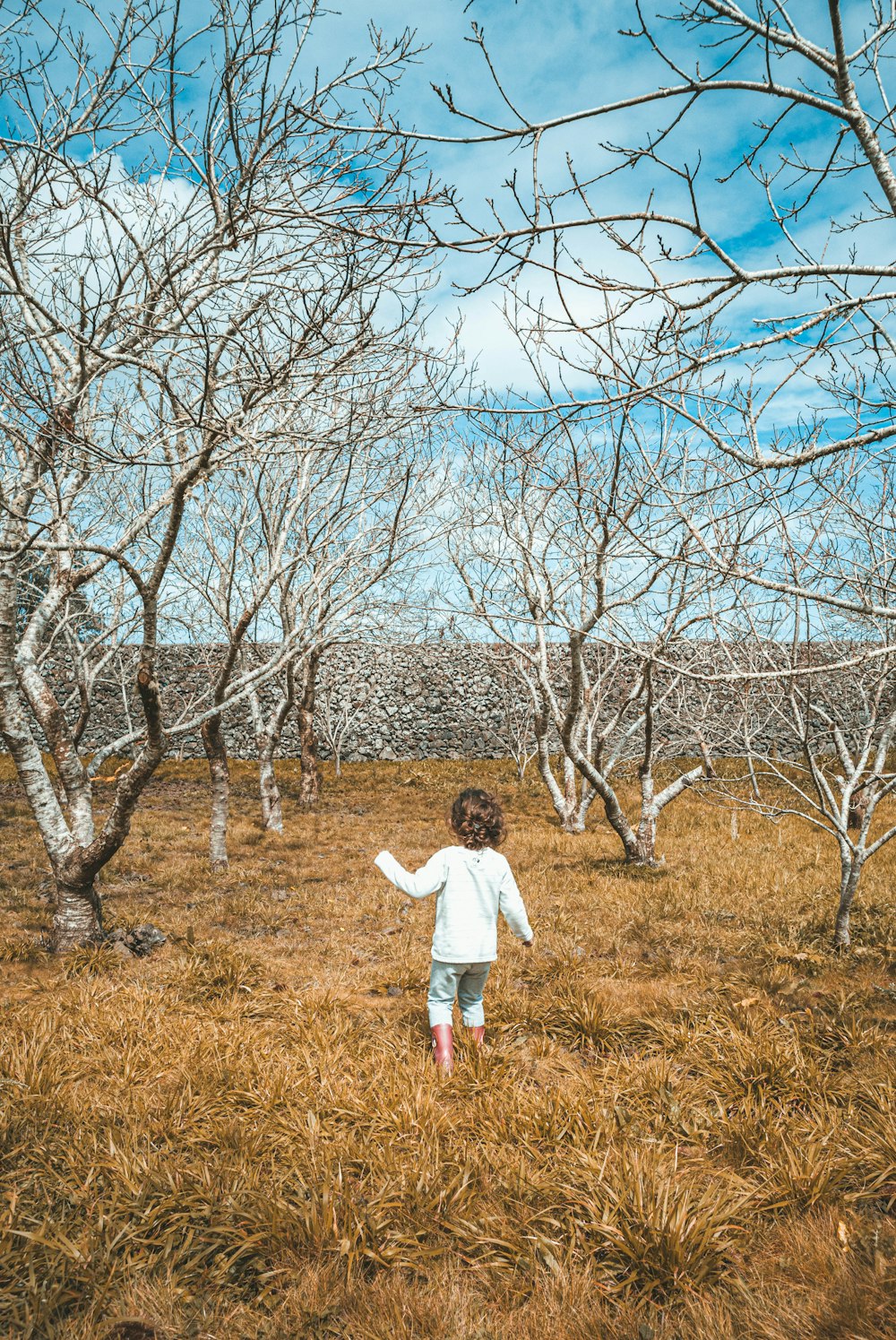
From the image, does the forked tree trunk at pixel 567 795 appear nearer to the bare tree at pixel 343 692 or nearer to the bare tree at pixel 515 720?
the bare tree at pixel 515 720

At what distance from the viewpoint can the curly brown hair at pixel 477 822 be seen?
4.18m

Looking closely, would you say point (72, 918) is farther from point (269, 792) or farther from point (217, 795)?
point (269, 792)

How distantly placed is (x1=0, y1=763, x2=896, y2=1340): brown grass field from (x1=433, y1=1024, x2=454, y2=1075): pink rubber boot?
10 centimetres

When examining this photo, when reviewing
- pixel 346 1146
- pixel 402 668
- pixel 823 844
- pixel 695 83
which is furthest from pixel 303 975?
pixel 402 668

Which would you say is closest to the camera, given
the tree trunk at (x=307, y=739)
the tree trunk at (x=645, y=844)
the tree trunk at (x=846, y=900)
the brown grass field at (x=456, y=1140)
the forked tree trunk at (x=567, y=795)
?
the brown grass field at (x=456, y=1140)

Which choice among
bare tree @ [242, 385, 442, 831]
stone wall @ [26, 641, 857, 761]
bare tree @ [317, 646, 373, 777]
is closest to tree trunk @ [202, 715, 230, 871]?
bare tree @ [242, 385, 442, 831]

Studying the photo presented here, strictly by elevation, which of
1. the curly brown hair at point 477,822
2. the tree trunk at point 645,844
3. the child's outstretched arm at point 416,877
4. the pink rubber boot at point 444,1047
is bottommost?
the tree trunk at point 645,844

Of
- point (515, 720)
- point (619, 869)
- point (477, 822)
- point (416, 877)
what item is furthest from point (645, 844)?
point (515, 720)

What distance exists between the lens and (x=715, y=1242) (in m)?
2.66

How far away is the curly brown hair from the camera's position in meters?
4.18

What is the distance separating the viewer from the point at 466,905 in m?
4.03

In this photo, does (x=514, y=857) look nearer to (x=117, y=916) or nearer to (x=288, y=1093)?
(x=117, y=916)

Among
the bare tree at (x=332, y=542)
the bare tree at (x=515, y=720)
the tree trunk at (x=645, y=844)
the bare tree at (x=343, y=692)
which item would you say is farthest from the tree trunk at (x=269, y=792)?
the bare tree at (x=343, y=692)

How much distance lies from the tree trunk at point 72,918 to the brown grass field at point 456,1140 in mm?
192
